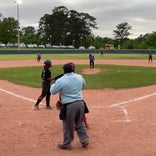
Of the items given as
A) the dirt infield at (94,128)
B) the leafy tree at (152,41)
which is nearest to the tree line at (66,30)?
the leafy tree at (152,41)

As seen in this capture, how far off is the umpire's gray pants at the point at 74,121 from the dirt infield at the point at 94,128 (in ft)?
0.88

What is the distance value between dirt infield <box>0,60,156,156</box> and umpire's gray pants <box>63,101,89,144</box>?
0.27 metres

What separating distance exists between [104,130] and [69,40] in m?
128

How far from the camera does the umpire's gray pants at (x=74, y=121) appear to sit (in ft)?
25.7

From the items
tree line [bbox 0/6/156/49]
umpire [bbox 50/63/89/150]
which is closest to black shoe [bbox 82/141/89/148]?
umpire [bbox 50/63/89/150]

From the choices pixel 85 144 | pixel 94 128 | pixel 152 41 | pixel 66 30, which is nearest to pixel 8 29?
Answer: pixel 66 30

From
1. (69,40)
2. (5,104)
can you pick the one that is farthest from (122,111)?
(69,40)

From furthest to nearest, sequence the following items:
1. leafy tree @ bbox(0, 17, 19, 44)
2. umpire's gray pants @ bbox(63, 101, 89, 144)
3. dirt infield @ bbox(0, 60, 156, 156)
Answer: leafy tree @ bbox(0, 17, 19, 44) → dirt infield @ bbox(0, 60, 156, 156) → umpire's gray pants @ bbox(63, 101, 89, 144)

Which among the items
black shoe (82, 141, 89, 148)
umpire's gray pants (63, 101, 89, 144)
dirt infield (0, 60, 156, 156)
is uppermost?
umpire's gray pants (63, 101, 89, 144)

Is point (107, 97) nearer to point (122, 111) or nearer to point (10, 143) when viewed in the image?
point (122, 111)

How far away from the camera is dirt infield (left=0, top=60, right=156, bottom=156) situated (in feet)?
26.2

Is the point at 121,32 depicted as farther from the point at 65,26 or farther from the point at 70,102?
the point at 70,102

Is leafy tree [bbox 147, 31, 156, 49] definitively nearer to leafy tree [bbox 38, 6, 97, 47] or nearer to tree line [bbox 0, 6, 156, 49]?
tree line [bbox 0, 6, 156, 49]

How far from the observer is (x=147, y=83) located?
20.9 m
